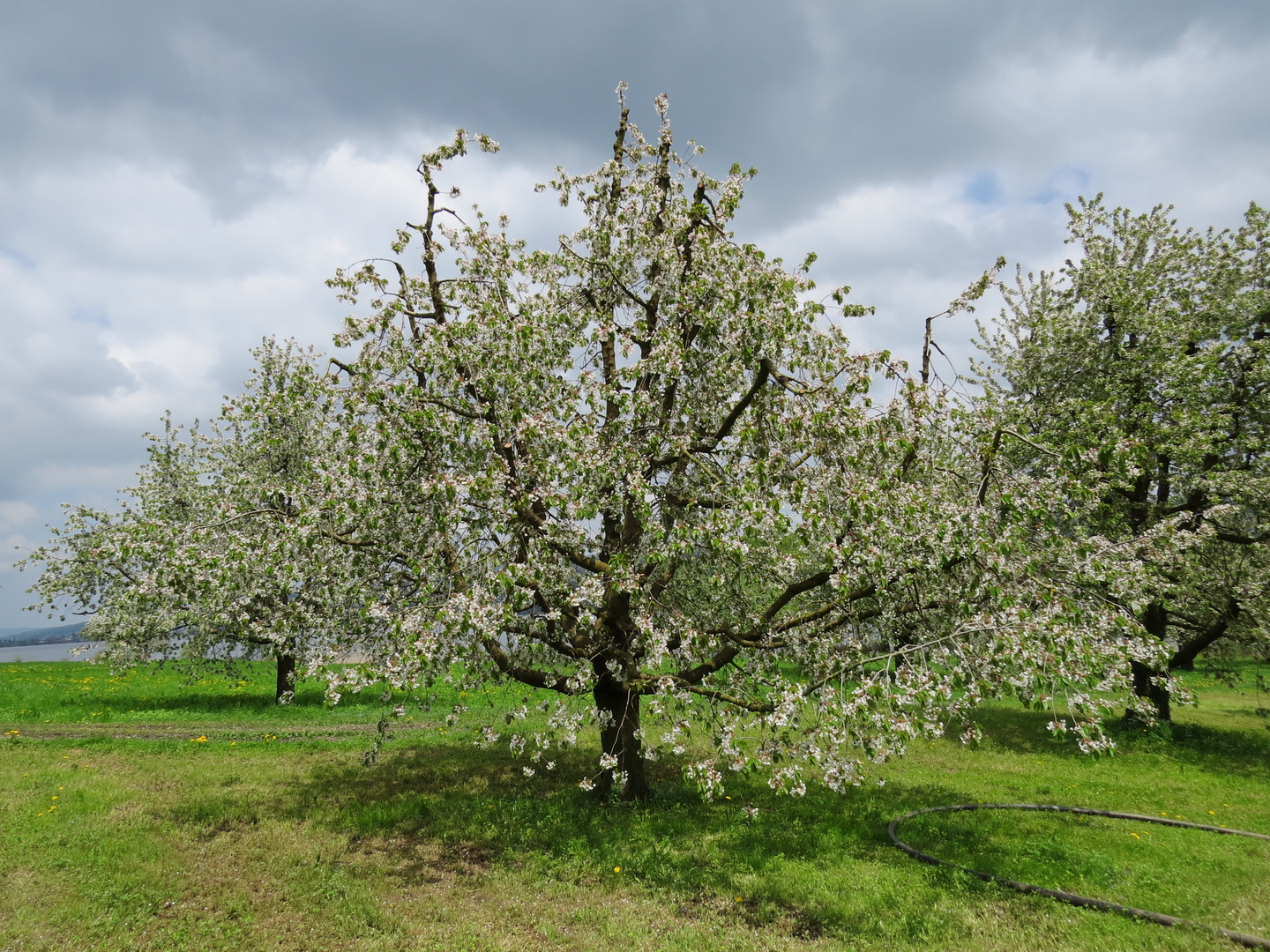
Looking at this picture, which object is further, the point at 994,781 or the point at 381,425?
the point at 994,781

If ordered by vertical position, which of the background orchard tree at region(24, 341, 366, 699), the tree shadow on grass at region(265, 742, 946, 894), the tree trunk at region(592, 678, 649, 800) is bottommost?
the tree shadow on grass at region(265, 742, 946, 894)

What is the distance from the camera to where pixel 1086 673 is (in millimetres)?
8445

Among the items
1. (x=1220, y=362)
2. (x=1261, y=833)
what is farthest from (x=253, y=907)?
(x=1220, y=362)

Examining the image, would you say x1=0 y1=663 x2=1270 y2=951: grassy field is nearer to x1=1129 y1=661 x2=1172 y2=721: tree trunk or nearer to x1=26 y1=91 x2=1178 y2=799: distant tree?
x1=26 y1=91 x2=1178 y2=799: distant tree

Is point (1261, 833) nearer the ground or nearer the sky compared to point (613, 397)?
nearer the ground

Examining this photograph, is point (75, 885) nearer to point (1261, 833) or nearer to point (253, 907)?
point (253, 907)

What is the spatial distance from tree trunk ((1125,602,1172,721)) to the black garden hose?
9.04 m

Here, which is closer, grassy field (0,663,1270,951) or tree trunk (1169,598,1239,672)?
grassy field (0,663,1270,951)

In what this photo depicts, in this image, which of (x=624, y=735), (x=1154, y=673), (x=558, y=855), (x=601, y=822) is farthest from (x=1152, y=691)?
(x=558, y=855)

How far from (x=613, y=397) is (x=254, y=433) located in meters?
17.1

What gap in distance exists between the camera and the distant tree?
9.18 meters

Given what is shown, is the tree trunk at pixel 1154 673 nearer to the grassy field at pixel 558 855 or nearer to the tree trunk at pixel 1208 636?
the tree trunk at pixel 1208 636

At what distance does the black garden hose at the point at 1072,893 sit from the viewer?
756cm

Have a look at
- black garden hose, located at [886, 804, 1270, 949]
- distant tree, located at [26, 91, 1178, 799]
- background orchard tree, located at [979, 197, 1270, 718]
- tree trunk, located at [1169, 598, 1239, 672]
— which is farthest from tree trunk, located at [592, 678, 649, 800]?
tree trunk, located at [1169, 598, 1239, 672]
